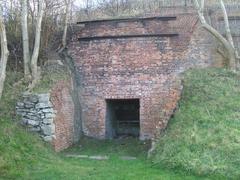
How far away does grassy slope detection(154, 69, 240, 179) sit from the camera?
1028 centimetres

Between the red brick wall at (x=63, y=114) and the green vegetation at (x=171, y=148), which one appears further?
the red brick wall at (x=63, y=114)

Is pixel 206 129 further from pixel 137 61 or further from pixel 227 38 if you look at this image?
pixel 227 38

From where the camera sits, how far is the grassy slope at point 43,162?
9.97 metres

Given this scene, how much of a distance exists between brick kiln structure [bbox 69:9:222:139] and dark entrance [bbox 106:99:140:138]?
0.43 meters

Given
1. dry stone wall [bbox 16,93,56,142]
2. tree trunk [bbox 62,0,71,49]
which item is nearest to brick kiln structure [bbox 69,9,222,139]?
tree trunk [bbox 62,0,71,49]

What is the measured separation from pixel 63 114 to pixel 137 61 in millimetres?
2941

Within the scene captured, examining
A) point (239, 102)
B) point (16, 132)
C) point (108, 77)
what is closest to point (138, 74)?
point (108, 77)

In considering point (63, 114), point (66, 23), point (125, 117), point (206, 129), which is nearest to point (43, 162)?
point (63, 114)

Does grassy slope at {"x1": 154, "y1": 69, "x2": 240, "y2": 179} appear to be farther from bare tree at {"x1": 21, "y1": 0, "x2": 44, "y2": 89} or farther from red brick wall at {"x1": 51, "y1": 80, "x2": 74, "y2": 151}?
bare tree at {"x1": 21, "y1": 0, "x2": 44, "y2": 89}

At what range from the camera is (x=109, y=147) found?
1378 centimetres

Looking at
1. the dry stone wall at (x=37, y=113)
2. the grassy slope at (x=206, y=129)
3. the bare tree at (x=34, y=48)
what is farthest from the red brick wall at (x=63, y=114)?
the grassy slope at (x=206, y=129)

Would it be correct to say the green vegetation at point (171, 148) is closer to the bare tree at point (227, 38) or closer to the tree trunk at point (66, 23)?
the bare tree at point (227, 38)

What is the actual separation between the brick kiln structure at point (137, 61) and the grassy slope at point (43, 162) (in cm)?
169

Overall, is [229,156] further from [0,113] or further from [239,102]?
[0,113]
